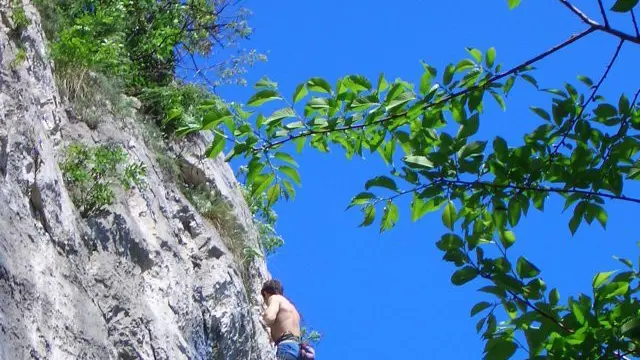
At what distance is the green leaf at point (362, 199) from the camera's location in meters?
3.74

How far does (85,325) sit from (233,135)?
3857 mm

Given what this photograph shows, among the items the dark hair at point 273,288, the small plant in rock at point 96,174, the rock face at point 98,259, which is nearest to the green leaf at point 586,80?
the rock face at point 98,259

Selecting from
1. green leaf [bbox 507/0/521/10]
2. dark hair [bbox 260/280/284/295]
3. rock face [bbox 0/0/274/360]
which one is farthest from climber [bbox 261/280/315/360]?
green leaf [bbox 507/0/521/10]

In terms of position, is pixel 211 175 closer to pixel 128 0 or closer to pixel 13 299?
pixel 128 0

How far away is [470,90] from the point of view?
3.68 meters

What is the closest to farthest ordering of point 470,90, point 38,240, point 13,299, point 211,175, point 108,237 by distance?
point 470,90 < point 13,299 < point 38,240 < point 108,237 < point 211,175

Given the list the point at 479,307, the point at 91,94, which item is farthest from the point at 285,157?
the point at 91,94

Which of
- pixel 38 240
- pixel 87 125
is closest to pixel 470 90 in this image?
pixel 38 240

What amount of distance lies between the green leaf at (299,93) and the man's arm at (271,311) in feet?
22.0

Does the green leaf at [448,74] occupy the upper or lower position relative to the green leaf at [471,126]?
upper

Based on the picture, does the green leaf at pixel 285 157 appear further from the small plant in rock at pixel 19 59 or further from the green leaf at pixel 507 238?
the small plant in rock at pixel 19 59

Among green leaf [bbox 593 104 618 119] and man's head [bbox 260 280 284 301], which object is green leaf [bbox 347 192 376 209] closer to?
green leaf [bbox 593 104 618 119]

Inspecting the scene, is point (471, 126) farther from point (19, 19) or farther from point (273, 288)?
point (273, 288)

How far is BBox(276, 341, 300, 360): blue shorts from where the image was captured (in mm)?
10000
